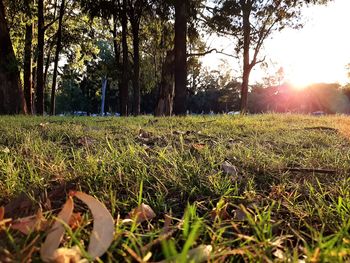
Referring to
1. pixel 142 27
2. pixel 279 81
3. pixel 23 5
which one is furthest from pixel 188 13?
pixel 279 81

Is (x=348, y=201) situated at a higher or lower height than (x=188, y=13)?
lower

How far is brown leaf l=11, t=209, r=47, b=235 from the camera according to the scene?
1.26 meters

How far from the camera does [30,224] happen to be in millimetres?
1304

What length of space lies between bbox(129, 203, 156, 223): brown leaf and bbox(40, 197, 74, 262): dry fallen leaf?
0.30 meters

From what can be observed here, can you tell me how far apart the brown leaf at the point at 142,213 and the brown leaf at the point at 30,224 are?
0.35m

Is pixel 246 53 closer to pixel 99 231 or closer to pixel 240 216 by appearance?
pixel 240 216

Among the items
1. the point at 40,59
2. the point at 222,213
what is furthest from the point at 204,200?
the point at 40,59

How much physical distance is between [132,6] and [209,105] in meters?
41.6

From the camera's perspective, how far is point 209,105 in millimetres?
60188

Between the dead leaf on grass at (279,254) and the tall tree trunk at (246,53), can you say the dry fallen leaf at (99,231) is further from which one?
the tall tree trunk at (246,53)

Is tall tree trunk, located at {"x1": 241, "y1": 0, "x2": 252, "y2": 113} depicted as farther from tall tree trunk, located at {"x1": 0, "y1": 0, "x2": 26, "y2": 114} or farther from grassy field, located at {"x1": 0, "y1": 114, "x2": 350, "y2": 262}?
grassy field, located at {"x1": 0, "y1": 114, "x2": 350, "y2": 262}

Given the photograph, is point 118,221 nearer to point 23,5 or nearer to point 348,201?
point 348,201

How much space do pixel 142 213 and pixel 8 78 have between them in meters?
11.5

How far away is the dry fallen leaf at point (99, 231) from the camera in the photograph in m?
1.14
